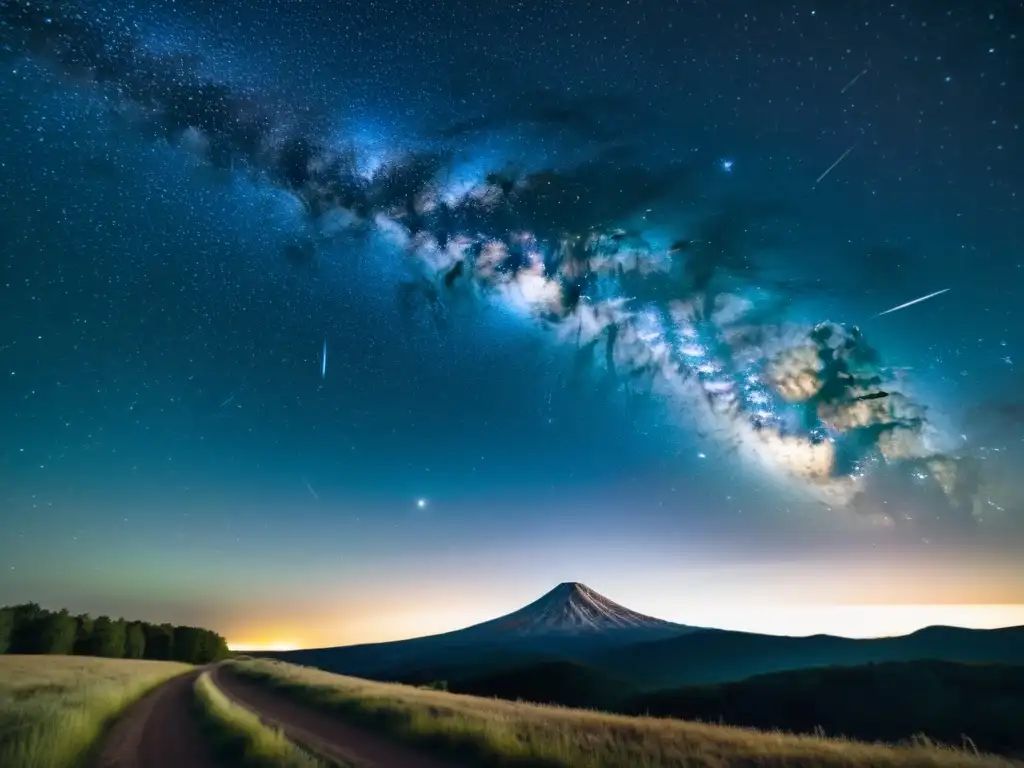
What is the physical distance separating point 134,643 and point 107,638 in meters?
7.31

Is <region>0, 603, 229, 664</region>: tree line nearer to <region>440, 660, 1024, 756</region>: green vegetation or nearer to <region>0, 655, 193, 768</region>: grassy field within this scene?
<region>0, 655, 193, 768</region>: grassy field

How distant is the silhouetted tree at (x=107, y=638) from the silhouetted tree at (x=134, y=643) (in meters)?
2.72

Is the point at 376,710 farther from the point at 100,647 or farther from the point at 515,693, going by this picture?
the point at 515,693

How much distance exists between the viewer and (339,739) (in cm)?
1440

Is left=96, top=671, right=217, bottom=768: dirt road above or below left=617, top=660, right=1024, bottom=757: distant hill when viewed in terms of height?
above

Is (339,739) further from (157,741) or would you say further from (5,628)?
(5,628)

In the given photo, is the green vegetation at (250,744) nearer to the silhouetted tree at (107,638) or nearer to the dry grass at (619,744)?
the dry grass at (619,744)

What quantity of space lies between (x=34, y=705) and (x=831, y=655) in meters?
198

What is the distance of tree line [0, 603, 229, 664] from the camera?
6969cm

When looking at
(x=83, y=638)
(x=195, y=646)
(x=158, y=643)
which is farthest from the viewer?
(x=195, y=646)

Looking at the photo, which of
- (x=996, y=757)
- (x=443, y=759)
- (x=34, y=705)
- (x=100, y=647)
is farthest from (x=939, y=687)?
(x=100, y=647)

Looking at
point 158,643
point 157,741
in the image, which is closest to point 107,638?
point 158,643

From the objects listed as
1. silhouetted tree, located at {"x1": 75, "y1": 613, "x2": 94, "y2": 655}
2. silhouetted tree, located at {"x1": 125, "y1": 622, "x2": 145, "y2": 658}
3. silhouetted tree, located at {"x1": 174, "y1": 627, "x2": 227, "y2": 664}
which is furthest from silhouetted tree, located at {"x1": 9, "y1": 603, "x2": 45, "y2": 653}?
silhouetted tree, located at {"x1": 174, "y1": 627, "x2": 227, "y2": 664}

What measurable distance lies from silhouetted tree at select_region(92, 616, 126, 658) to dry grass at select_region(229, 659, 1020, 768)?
81317 millimetres
